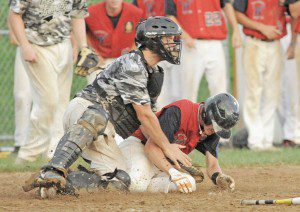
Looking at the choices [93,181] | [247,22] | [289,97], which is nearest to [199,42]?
[247,22]

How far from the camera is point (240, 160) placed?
11648 millimetres

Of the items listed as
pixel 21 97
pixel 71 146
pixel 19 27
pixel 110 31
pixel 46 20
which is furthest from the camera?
pixel 21 97

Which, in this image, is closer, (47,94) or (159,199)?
(159,199)

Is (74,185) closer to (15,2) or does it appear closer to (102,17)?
(15,2)

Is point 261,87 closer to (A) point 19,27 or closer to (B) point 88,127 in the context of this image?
(A) point 19,27

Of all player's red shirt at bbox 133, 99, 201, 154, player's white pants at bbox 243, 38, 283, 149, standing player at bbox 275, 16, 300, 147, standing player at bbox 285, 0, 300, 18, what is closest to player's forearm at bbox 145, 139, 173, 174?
player's red shirt at bbox 133, 99, 201, 154

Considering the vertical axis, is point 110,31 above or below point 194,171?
above

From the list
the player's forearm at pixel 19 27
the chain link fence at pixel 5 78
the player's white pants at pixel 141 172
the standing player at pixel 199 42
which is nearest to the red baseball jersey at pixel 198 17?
the standing player at pixel 199 42

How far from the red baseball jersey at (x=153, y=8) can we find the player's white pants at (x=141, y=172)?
4.60 meters

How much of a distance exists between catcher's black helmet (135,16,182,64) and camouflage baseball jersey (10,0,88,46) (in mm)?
2558

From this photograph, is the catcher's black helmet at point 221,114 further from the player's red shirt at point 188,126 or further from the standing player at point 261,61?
the standing player at point 261,61

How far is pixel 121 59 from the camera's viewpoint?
26.6 feet

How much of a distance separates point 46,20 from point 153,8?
284 cm

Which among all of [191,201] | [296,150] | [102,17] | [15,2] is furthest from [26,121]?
[191,201]
